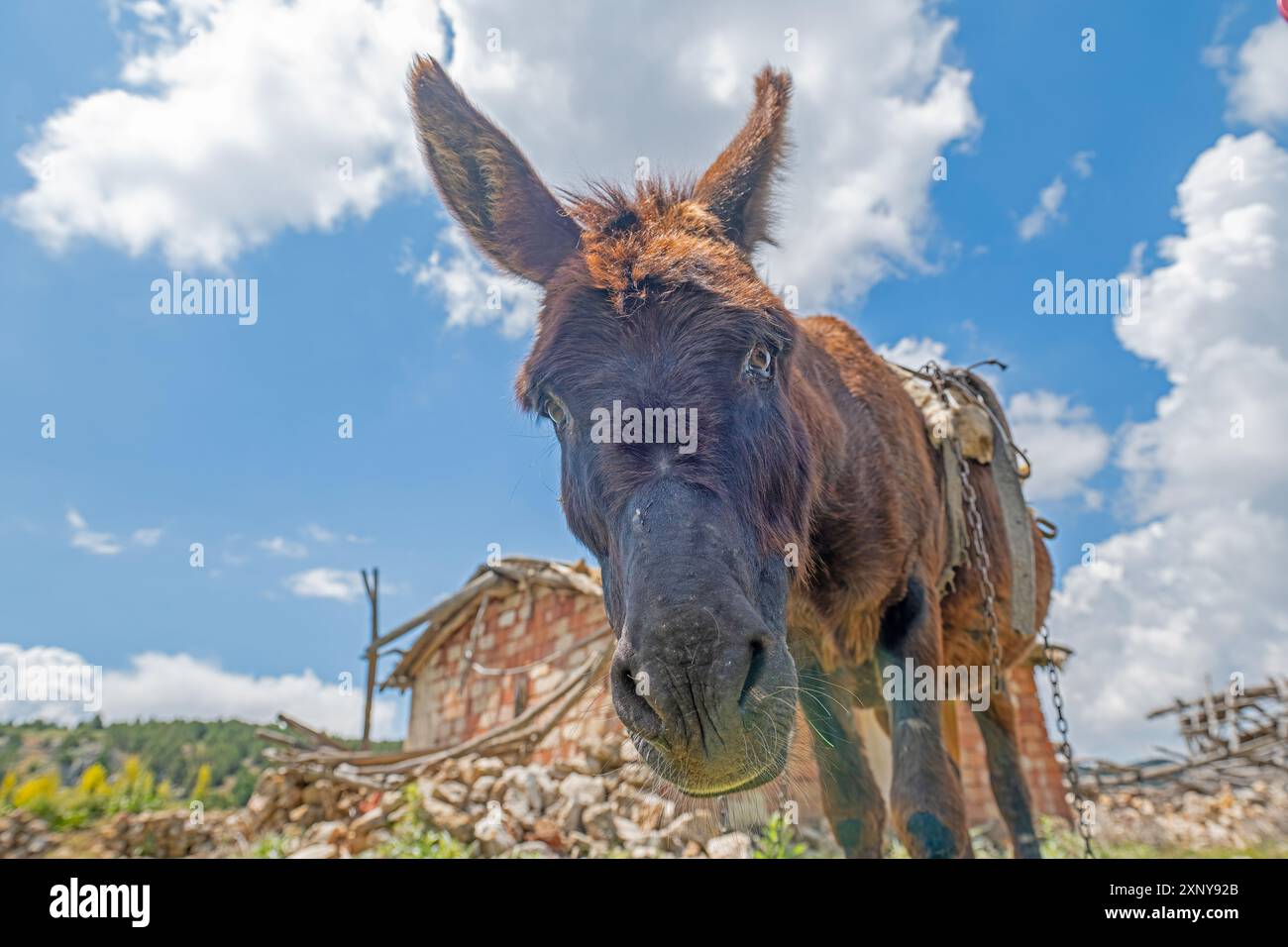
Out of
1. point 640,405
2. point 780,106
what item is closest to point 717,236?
point 780,106

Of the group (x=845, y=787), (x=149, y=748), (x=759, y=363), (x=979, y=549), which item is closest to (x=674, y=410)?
(x=759, y=363)

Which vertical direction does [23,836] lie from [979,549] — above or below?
below

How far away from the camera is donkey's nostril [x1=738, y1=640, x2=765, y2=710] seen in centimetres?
183

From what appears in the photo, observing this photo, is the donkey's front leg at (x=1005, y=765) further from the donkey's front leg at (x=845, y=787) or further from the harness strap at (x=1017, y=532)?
the donkey's front leg at (x=845, y=787)

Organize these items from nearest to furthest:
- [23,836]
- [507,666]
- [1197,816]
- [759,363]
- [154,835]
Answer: [759,363], [507,666], [23,836], [1197,816], [154,835]

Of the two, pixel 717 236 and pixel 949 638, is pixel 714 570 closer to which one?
pixel 717 236

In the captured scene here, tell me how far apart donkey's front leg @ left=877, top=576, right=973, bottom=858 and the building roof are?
7.24 metres

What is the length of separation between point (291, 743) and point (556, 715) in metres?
7.36

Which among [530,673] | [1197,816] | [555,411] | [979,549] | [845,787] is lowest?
[1197,816]

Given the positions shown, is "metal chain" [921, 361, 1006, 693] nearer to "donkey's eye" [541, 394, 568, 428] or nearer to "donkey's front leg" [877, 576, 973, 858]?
"donkey's front leg" [877, 576, 973, 858]

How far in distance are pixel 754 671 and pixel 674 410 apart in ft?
2.53

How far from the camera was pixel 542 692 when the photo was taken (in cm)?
1223

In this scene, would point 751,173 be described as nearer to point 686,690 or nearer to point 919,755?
point 686,690
